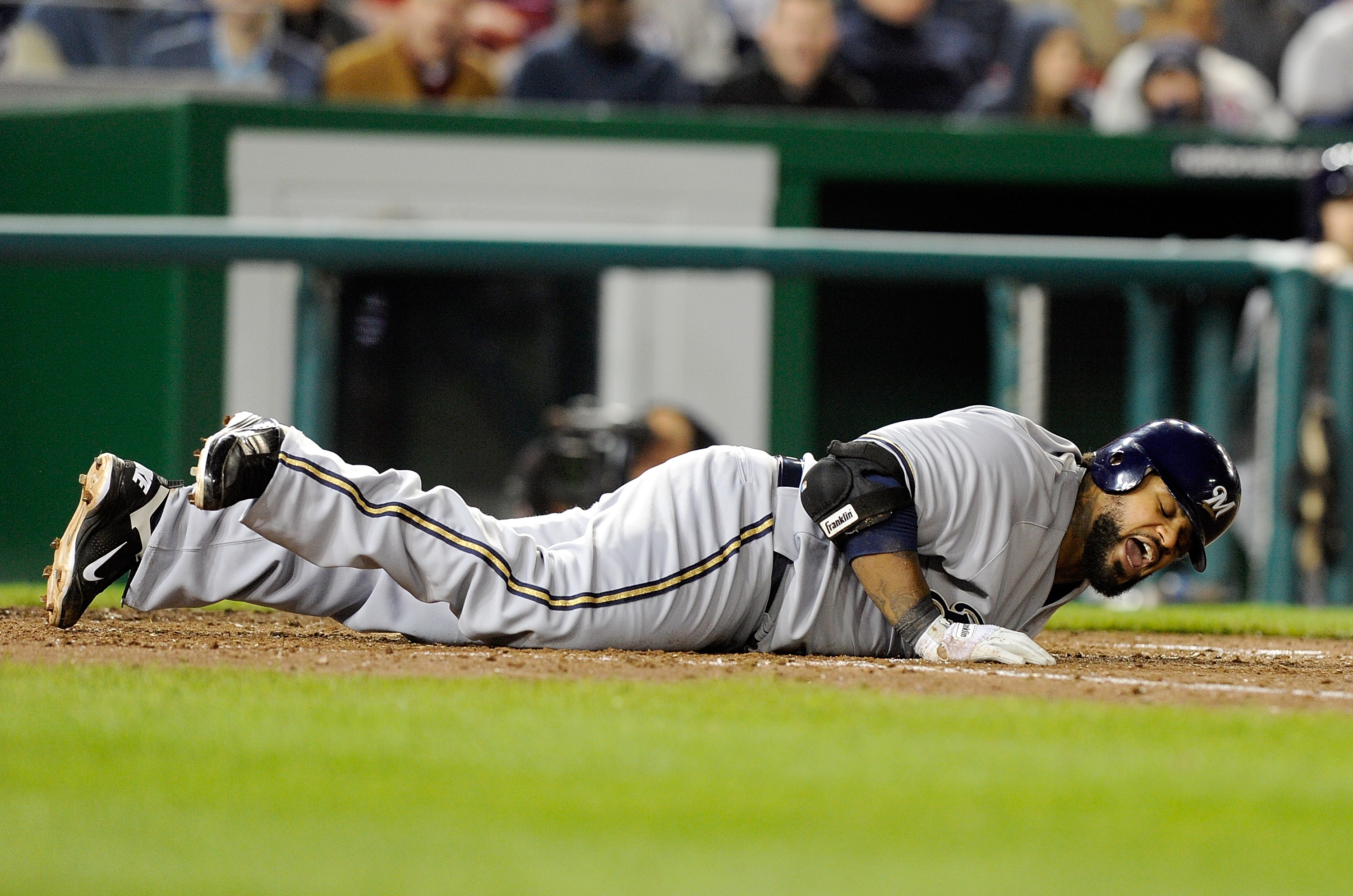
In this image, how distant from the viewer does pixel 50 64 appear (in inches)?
294

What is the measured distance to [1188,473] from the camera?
124 inches

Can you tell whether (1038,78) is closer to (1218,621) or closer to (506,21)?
(506,21)

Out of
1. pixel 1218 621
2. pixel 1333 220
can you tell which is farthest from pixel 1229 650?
pixel 1333 220

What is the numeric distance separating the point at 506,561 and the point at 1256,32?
6.64m

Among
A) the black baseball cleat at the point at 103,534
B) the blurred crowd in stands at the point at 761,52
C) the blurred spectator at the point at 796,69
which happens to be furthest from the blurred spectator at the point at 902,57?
the black baseball cleat at the point at 103,534

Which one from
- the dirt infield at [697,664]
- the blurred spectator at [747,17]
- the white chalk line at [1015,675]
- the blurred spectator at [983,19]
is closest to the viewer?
the dirt infield at [697,664]

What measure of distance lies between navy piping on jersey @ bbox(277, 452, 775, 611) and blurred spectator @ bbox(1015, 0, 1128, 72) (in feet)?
19.8

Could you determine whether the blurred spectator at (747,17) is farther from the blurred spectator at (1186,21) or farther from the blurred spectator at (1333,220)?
the blurred spectator at (1333,220)

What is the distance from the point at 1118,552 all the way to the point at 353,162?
15.1 ft

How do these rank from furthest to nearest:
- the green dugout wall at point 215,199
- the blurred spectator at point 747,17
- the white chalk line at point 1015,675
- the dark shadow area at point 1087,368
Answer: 1. the blurred spectator at point 747,17
2. the dark shadow area at point 1087,368
3. the green dugout wall at point 215,199
4. the white chalk line at point 1015,675

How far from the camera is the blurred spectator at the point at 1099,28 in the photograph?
856cm

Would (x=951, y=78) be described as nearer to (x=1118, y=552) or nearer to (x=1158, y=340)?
(x=1158, y=340)

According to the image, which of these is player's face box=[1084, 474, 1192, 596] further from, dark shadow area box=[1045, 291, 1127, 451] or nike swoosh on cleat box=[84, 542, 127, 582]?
dark shadow area box=[1045, 291, 1127, 451]

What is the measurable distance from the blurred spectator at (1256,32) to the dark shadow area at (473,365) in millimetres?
3471
